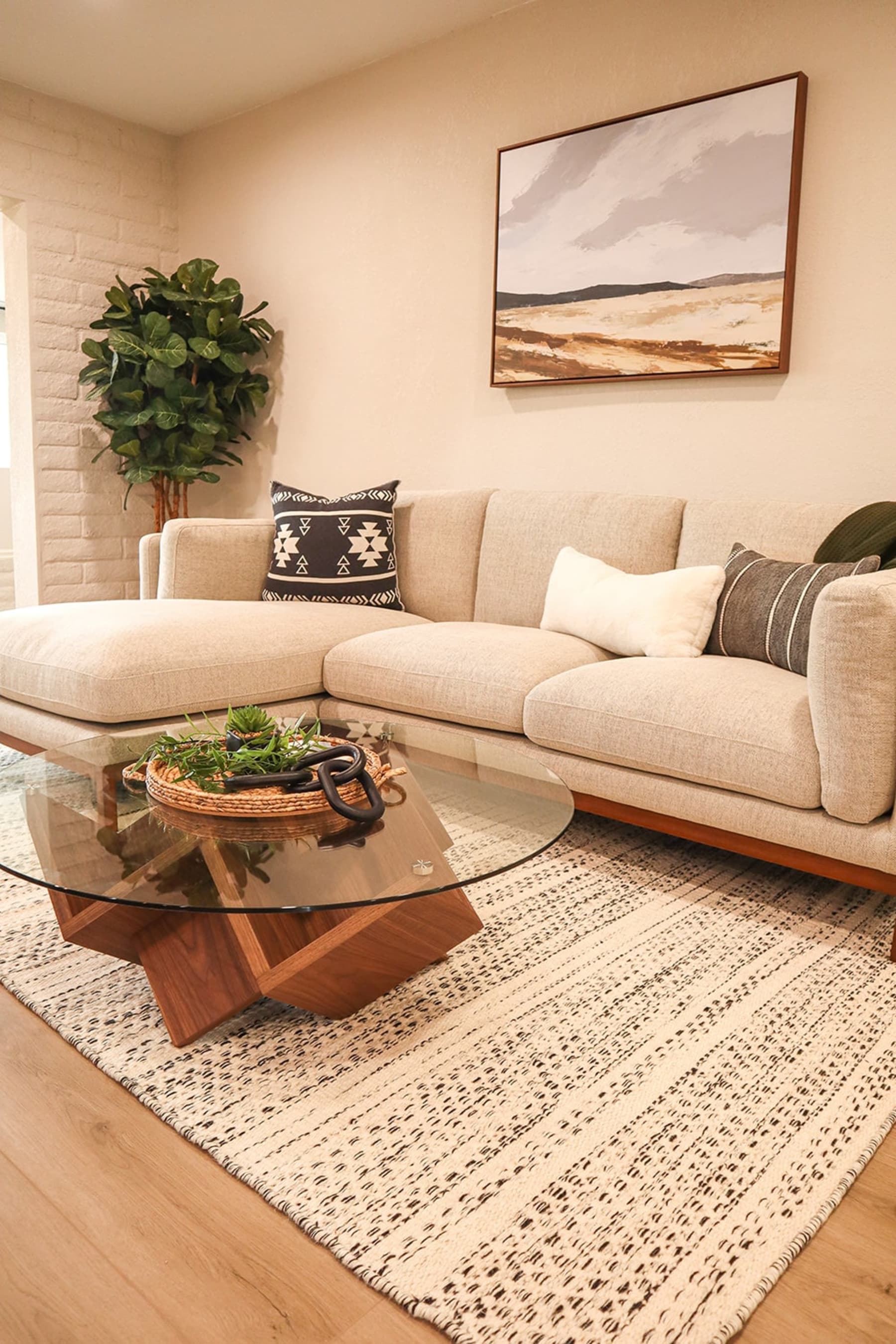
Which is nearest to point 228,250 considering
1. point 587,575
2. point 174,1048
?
point 587,575

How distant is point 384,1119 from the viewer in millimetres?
1376

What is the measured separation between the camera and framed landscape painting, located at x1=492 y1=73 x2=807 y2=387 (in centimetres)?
293

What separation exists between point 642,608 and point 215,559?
152cm

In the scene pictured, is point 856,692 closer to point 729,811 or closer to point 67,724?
point 729,811

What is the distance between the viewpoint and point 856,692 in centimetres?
186

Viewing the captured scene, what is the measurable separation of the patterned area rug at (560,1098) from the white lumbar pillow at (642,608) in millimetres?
720

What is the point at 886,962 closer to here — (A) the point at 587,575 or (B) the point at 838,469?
(A) the point at 587,575

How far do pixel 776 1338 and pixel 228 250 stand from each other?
468 centimetres

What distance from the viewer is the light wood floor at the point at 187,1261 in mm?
1028

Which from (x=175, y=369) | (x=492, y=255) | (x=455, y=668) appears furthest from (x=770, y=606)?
(x=175, y=369)

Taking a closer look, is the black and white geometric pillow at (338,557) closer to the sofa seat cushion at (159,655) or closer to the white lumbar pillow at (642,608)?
the sofa seat cushion at (159,655)

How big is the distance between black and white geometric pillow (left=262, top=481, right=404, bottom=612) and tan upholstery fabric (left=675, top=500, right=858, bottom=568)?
1.01m

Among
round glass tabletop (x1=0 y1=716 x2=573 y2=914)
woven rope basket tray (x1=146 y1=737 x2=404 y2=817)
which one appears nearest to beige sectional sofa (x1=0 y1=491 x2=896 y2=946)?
round glass tabletop (x1=0 y1=716 x2=573 y2=914)

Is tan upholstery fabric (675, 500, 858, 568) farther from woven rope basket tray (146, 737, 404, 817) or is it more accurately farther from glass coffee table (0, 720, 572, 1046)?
woven rope basket tray (146, 737, 404, 817)
